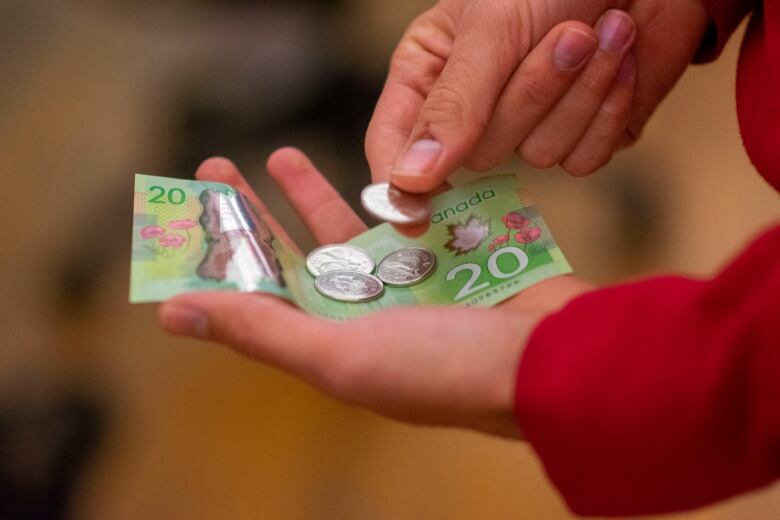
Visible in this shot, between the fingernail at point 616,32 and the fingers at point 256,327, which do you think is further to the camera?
the fingernail at point 616,32

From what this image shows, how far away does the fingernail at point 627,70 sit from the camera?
87cm

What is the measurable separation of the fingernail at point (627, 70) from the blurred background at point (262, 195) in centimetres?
56

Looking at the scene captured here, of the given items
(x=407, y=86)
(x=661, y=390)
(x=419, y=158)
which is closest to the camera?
(x=661, y=390)

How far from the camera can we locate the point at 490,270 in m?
0.76

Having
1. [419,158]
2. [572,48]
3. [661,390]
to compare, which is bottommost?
[661,390]

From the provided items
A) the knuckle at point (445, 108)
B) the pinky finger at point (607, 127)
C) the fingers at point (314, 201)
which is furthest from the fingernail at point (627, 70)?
the fingers at point (314, 201)

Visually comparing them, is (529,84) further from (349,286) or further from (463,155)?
(349,286)

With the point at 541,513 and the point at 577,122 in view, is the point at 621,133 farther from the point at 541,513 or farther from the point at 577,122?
the point at 541,513

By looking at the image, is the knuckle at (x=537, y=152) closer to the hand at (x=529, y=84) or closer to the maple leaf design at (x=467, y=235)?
the hand at (x=529, y=84)

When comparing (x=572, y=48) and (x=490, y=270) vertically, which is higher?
(x=572, y=48)

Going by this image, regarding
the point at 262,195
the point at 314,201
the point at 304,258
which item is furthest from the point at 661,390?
the point at 262,195

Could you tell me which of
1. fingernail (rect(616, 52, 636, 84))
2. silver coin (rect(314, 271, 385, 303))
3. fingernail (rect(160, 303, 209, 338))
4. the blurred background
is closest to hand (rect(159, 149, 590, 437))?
fingernail (rect(160, 303, 209, 338))

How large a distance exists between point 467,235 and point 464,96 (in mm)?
135

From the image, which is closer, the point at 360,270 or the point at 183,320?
the point at 183,320
